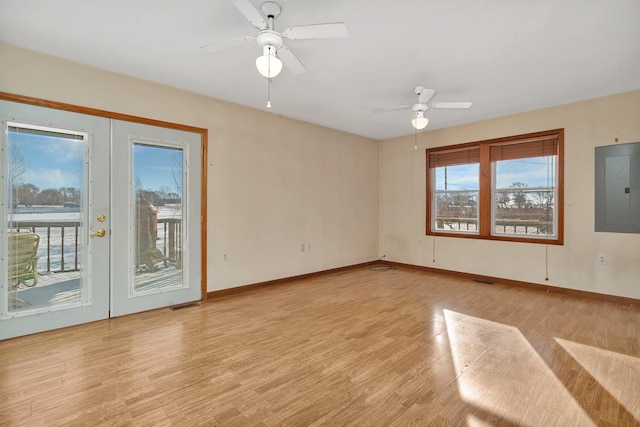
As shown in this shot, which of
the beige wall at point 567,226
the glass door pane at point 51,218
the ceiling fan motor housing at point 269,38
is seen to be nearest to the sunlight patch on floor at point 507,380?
the beige wall at point 567,226

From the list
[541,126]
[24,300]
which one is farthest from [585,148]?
[24,300]

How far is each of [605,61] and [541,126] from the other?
155cm

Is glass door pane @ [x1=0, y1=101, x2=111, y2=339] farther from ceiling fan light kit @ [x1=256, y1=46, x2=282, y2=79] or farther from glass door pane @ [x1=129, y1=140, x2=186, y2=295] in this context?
ceiling fan light kit @ [x1=256, y1=46, x2=282, y2=79]

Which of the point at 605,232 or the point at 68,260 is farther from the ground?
the point at 605,232

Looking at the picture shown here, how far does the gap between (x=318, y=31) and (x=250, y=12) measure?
0.46 metres

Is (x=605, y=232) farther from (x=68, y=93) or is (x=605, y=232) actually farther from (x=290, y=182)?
(x=68, y=93)

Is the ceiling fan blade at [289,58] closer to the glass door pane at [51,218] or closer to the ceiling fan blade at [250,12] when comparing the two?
the ceiling fan blade at [250,12]

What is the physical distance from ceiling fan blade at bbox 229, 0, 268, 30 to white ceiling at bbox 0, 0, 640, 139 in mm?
249

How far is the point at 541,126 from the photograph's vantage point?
452cm

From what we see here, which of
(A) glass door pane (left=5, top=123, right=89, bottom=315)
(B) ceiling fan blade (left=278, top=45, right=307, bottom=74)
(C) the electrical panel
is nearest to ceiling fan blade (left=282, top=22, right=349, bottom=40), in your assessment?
(B) ceiling fan blade (left=278, top=45, right=307, bottom=74)

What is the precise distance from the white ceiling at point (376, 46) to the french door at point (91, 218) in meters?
0.73

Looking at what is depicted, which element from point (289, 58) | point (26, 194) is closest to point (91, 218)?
point (26, 194)

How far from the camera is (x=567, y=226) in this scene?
4309 millimetres

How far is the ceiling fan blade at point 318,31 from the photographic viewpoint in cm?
202
